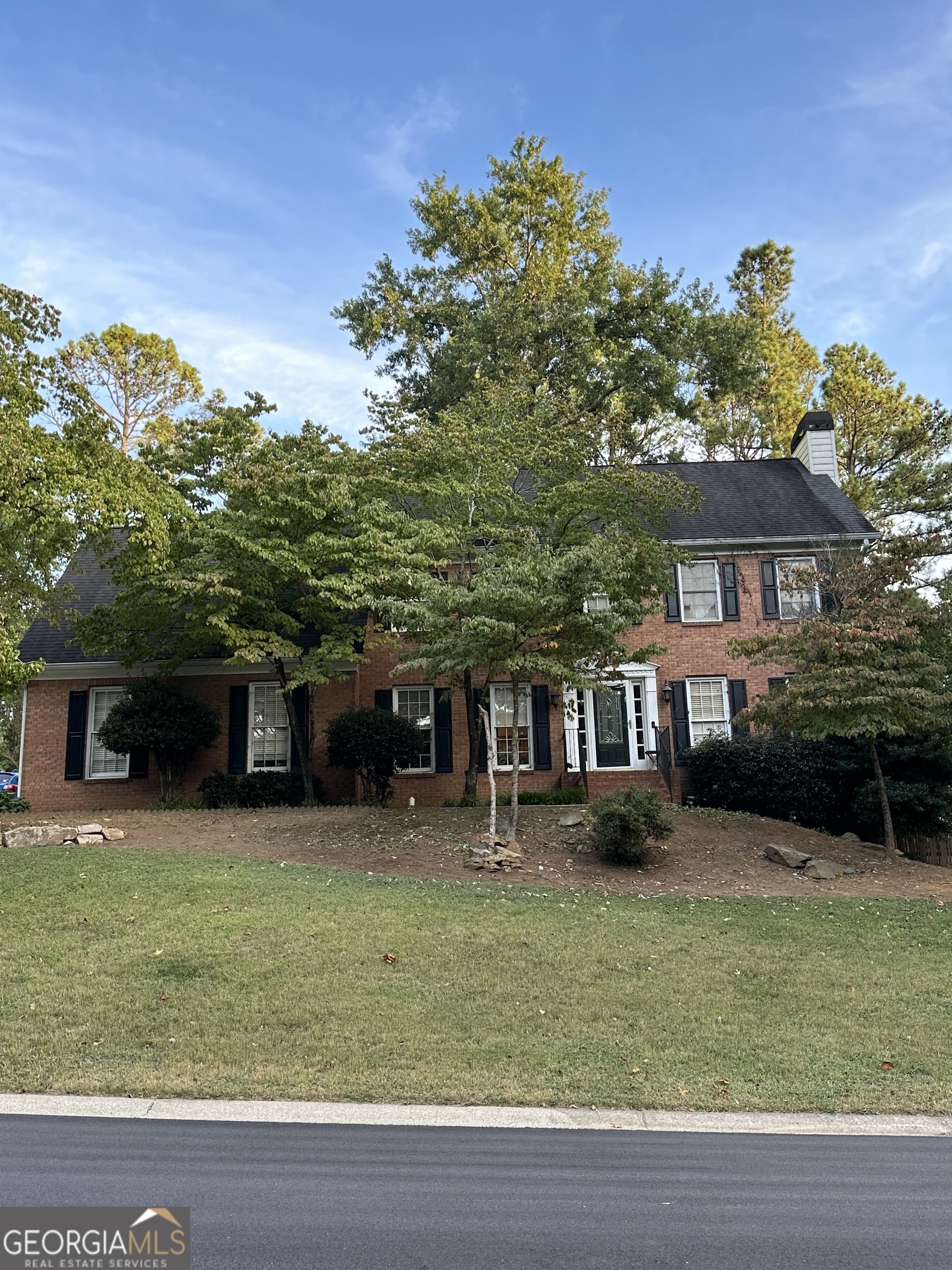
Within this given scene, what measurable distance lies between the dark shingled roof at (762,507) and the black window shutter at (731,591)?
62 cm

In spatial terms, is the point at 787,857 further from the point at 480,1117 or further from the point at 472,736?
the point at 480,1117

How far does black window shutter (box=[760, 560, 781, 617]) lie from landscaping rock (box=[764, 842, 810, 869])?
26.2 feet

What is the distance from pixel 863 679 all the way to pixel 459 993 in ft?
27.6

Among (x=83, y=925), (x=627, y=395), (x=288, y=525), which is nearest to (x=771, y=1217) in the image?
(x=83, y=925)

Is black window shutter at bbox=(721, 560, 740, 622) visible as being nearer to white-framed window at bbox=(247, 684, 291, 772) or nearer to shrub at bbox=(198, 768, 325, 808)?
shrub at bbox=(198, 768, 325, 808)

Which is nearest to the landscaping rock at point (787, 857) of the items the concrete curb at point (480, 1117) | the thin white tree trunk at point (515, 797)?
the thin white tree trunk at point (515, 797)

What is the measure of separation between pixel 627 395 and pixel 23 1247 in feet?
87.9

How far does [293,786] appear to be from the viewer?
19.4 meters

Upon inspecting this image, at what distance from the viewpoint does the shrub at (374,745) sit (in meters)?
18.7

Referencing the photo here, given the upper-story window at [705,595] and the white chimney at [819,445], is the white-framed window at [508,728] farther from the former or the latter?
the white chimney at [819,445]

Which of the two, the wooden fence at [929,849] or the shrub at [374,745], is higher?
the shrub at [374,745]

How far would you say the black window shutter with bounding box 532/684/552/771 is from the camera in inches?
813

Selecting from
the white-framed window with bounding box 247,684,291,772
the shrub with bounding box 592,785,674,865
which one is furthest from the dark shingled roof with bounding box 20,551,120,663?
the shrub with bounding box 592,785,674,865

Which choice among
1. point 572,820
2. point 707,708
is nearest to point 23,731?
point 572,820
